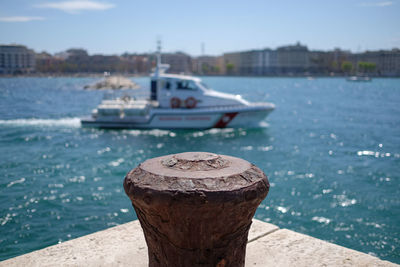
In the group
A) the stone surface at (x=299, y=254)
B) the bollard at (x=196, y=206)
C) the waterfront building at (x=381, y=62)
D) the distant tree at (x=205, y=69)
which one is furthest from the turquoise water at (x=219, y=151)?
the distant tree at (x=205, y=69)

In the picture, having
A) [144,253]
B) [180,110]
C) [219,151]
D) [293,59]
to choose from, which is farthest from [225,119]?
[293,59]

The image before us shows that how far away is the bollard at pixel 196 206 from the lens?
276 cm

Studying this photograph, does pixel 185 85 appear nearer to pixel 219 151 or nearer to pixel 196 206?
pixel 219 151

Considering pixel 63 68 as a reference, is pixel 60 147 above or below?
below

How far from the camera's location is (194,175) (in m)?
2.90

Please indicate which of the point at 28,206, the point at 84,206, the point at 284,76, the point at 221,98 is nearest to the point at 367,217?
the point at 84,206

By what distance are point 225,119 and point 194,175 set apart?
1926 cm

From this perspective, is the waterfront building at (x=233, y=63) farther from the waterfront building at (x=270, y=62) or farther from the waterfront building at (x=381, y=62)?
the waterfront building at (x=381, y=62)

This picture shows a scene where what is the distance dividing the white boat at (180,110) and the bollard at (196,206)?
18576 mm

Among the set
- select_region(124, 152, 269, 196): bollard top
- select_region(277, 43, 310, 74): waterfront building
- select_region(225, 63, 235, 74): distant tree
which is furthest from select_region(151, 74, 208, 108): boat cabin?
select_region(225, 63, 235, 74): distant tree

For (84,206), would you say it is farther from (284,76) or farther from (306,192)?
(284,76)

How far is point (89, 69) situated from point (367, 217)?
118m

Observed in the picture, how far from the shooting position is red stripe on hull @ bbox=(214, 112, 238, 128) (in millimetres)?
21953

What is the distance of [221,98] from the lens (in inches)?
867
